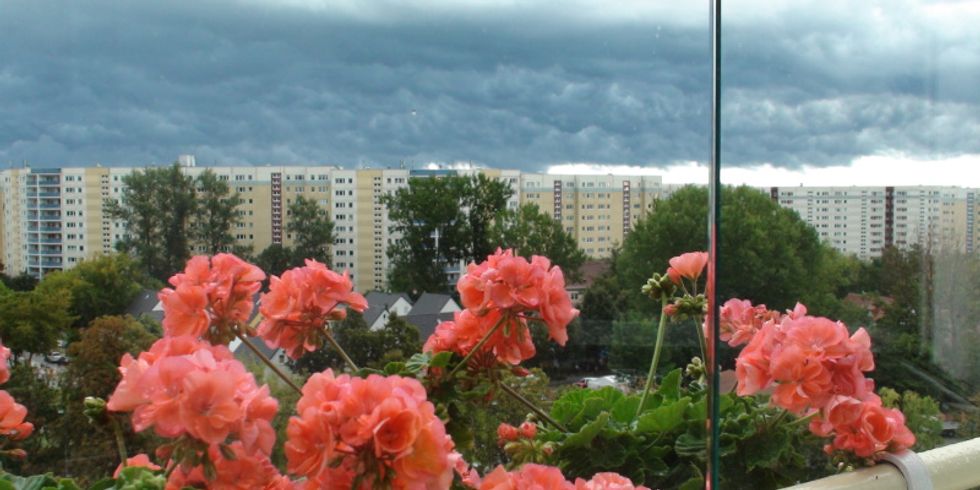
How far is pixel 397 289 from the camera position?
1044 mm

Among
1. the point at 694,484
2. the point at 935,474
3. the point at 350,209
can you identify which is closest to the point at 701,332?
the point at 694,484

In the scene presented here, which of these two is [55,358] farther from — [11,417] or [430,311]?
[430,311]

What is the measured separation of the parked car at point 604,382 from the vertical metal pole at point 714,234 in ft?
1.03

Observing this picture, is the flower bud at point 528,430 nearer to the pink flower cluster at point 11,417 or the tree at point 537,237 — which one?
the tree at point 537,237

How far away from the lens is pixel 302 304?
0.85 meters

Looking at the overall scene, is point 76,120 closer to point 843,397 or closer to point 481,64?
A: point 481,64

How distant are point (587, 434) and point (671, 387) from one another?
163 millimetres

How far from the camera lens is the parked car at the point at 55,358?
0.96 metres

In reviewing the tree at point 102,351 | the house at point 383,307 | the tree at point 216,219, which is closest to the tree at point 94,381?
the tree at point 102,351

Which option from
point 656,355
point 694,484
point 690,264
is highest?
point 690,264

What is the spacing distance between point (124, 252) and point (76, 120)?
0.15 metres

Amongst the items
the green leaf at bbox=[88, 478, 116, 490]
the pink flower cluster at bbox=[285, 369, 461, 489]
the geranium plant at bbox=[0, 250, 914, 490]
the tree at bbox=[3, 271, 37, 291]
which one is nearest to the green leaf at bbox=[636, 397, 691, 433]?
the geranium plant at bbox=[0, 250, 914, 490]

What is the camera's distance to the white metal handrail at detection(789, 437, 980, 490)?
865 mm

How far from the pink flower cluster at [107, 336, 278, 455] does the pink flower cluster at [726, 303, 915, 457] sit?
46 cm
